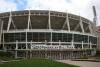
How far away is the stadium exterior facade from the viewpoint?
8150 centimetres

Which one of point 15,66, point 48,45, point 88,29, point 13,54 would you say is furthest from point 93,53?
point 15,66

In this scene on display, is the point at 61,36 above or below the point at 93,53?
above

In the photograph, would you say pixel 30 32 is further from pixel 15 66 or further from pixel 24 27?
pixel 15 66

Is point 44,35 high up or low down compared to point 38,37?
up

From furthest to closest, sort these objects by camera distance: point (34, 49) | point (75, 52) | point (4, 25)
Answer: point (4, 25) → point (75, 52) → point (34, 49)

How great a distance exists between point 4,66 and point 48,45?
42.6m

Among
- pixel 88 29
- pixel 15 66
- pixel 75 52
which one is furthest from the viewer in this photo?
pixel 88 29

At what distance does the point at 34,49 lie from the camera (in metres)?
79.9

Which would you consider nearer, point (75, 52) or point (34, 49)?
point (34, 49)

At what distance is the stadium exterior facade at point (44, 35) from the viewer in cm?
8150

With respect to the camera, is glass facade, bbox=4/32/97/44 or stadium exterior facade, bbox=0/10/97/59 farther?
glass facade, bbox=4/32/97/44

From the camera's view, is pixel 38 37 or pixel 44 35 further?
pixel 38 37

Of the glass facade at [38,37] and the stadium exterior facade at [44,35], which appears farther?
the glass facade at [38,37]

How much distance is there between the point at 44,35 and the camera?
8744 cm
